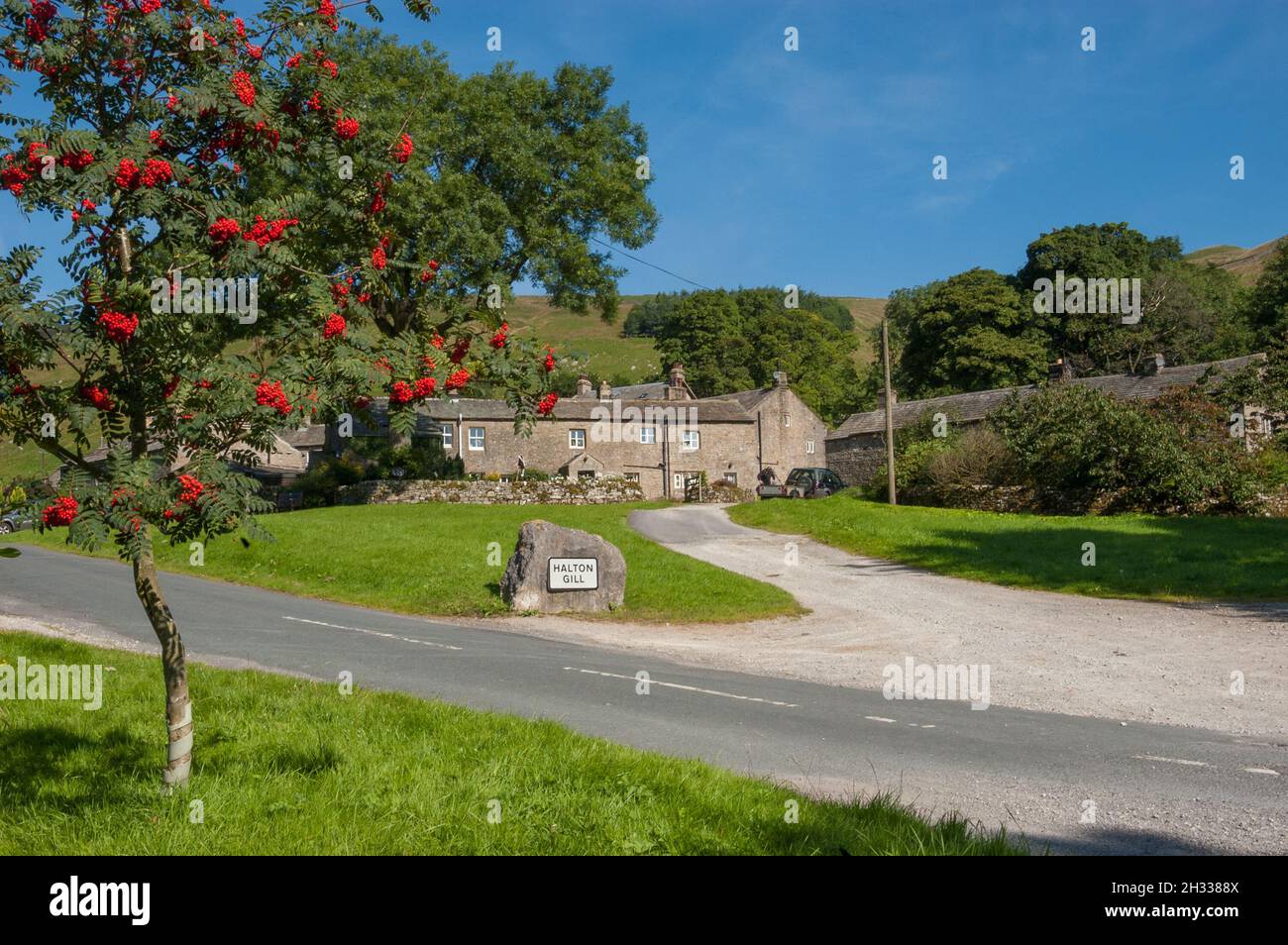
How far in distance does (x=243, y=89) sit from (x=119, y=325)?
150 cm

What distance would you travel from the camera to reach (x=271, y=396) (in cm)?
454

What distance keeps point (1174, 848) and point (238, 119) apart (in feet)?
22.9

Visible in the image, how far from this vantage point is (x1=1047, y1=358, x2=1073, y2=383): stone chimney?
52250mm

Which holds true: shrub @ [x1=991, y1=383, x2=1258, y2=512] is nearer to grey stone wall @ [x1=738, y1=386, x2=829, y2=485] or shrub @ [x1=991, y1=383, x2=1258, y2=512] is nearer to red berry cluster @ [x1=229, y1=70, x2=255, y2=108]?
grey stone wall @ [x1=738, y1=386, x2=829, y2=485]

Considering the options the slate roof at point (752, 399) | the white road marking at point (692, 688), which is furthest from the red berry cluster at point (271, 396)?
the slate roof at point (752, 399)

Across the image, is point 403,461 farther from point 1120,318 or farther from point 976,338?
point 1120,318

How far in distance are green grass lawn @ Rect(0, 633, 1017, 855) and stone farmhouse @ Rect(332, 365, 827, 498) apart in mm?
44660

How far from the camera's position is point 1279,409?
1240 inches

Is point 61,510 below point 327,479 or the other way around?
below

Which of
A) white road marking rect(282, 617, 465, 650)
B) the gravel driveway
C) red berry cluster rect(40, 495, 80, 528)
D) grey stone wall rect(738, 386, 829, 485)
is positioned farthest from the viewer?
grey stone wall rect(738, 386, 829, 485)

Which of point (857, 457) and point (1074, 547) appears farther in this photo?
point (857, 457)

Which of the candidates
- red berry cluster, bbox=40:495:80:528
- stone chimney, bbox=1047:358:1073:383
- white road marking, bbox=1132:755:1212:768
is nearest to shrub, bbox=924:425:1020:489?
stone chimney, bbox=1047:358:1073:383

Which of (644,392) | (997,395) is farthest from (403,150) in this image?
(644,392)

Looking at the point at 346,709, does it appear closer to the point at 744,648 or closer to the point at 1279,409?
the point at 744,648
